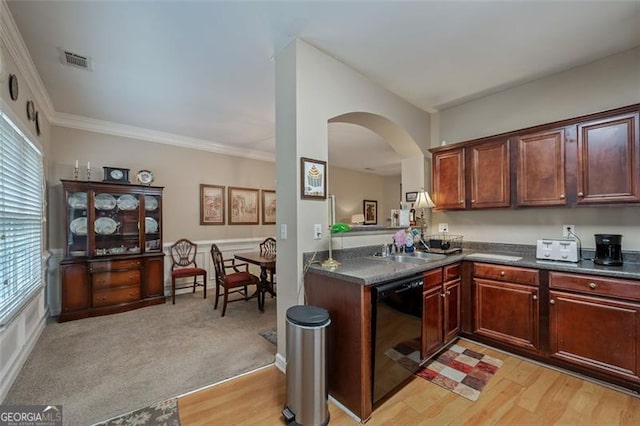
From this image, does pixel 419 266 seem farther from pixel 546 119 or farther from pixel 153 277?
pixel 153 277

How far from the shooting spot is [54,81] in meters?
2.86

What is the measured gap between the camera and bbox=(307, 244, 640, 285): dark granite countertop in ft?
6.11

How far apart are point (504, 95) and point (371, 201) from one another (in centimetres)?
548

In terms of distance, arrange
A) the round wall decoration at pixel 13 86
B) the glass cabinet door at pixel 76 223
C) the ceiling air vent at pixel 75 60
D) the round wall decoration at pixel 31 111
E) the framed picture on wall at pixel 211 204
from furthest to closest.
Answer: the framed picture on wall at pixel 211 204
the glass cabinet door at pixel 76 223
the round wall decoration at pixel 31 111
the ceiling air vent at pixel 75 60
the round wall decoration at pixel 13 86

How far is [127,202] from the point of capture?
405 cm

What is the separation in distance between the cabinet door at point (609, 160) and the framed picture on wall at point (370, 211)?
5895 mm

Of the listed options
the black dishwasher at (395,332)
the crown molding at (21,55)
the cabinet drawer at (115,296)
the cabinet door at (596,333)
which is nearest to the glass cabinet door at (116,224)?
the cabinet drawer at (115,296)

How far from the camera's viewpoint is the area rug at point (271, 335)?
2.86 metres

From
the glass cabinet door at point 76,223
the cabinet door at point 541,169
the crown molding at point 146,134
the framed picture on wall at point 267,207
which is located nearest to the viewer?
the cabinet door at point 541,169

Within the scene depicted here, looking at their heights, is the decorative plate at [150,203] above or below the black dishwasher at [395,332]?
above

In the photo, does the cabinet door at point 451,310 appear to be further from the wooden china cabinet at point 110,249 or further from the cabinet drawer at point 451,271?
the wooden china cabinet at point 110,249

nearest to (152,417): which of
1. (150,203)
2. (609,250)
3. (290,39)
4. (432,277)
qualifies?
(432,277)

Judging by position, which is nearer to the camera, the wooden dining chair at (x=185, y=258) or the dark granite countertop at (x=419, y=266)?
the dark granite countertop at (x=419, y=266)

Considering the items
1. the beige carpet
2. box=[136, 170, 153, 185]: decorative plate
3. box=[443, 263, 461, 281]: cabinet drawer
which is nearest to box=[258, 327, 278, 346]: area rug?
the beige carpet
